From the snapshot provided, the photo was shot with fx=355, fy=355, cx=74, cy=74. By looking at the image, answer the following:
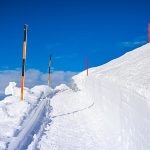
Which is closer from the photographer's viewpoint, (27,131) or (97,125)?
(27,131)

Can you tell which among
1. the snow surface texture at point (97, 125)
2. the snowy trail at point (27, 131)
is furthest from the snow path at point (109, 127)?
the snowy trail at point (27, 131)

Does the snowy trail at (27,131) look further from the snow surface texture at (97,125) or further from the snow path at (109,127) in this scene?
the snow path at (109,127)

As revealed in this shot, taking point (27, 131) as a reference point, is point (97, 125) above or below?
above

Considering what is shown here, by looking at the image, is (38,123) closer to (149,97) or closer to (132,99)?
(132,99)

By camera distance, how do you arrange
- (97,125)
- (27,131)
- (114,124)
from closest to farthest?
(27,131) < (114,124) < (97,125)

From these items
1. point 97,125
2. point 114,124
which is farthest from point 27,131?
point 97,125

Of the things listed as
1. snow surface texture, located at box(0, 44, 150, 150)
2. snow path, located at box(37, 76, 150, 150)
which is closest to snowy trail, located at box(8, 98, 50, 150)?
snow surface texture, located at box(0, 44, 150, 150)

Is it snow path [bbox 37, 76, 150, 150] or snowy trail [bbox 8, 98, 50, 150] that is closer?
snow path [bbox 37, 76, 150, 150]

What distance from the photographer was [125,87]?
28.7ft

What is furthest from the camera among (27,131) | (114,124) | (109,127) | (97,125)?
(97,125)

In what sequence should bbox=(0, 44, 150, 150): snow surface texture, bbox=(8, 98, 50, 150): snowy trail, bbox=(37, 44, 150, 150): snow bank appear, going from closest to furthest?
bbox=(37, 44, 150, 150): snow bank, bbox=(0, 44, 150, 150): snow surface texture, bbox=(8, 98, 50, 150): snowy trail

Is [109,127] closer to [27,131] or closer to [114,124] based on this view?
[114,124]

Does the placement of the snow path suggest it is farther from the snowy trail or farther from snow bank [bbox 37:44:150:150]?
the snowy trail

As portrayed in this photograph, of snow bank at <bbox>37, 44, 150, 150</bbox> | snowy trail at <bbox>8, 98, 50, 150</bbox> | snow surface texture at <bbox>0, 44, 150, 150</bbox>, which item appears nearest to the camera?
snow bank at <bbox>37, 44, 150, 150</bbox>
